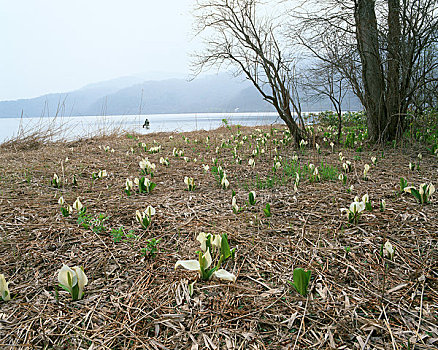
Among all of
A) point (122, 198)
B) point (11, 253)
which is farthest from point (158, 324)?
point (122, 198)

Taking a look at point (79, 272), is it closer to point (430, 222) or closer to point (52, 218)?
point (52, 218)

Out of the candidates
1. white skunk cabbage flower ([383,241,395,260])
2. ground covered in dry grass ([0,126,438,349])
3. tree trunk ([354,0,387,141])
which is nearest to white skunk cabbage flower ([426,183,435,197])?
ground covered in dry grass ([0,126,438,349])

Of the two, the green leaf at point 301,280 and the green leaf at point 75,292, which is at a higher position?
the green leaf at point 301,280

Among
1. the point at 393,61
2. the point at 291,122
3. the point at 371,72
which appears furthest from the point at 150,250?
the point at 371,72

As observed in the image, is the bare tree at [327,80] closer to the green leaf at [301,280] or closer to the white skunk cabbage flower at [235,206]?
the white skunk cabbage flower at [235,206]

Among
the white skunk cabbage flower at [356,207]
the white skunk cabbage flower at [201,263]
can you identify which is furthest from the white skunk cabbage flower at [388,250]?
the white skunk cabbage flower at [201,263]

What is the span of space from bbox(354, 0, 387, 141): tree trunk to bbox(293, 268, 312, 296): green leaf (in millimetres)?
3746

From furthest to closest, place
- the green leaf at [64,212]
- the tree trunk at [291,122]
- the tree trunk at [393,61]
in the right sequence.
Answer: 1. the tree trunk at [291,122]
2. the tree trunk at [393,61]
3. the green leaf at [64,212]

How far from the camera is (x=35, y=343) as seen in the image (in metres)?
0.89

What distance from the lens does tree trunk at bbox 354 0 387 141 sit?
3936 mm

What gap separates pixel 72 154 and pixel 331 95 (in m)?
4.21

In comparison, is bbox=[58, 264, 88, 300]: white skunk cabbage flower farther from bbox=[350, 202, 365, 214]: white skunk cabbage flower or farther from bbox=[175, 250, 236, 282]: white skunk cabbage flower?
bbox=[350, 202, 365, 214]: white skunk cabbage flower

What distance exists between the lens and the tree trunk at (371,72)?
394 cm

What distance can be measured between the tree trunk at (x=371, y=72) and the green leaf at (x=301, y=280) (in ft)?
12.3
